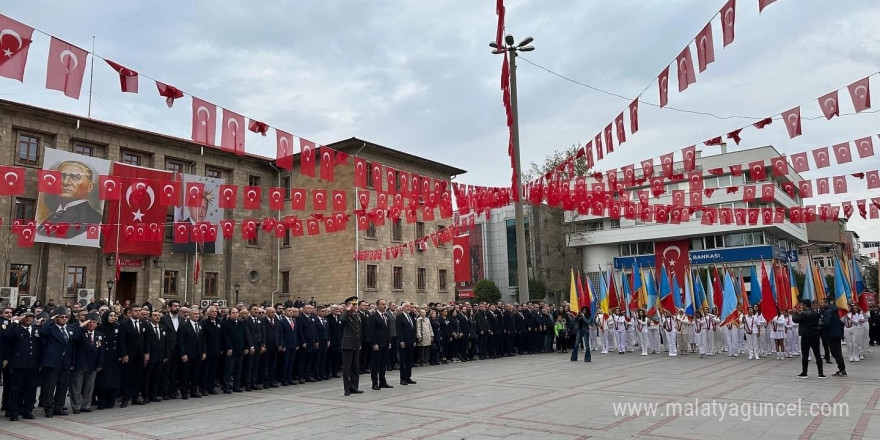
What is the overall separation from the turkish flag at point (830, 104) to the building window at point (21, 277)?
2987 cm

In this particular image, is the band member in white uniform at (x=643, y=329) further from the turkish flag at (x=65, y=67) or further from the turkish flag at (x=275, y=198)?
the turkish flag at (x=65, y=67)

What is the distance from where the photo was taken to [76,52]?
A: 8672mm

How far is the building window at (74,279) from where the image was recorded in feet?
89.1

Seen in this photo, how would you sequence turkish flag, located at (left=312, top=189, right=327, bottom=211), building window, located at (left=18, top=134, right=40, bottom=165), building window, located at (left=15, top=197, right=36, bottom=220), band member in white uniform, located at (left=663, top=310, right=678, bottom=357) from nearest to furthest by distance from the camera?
turkish flag, located at (left=312, top=189, right=327, bottom=211) → band member in white uniform, located at (left=663, top=310, right=678, bottom=357) → building window, located at (left=15, top=197, right=36, bottom=220) → building window, located at (left=18, top=134, right=40, bottom=165)

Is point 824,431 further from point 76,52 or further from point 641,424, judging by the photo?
point 76,52

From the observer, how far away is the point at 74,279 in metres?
27.5

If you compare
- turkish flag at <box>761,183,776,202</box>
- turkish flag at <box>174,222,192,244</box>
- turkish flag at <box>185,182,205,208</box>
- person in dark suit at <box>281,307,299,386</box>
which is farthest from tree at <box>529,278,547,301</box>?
person in dark suit at <box>281,307,299,386</box>

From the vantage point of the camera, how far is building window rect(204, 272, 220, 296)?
33.4m

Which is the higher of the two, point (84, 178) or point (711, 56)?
point (84, 178)

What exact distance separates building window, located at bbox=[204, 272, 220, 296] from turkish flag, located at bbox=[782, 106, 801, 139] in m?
29.6

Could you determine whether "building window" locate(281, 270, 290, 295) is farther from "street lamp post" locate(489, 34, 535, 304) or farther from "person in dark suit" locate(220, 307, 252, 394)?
"person in dark suit" locate(220, 307, 252, 394)

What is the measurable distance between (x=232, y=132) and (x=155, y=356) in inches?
180

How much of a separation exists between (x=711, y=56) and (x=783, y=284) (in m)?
14.6

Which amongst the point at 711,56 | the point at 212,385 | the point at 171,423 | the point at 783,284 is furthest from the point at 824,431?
the point at 783,284
